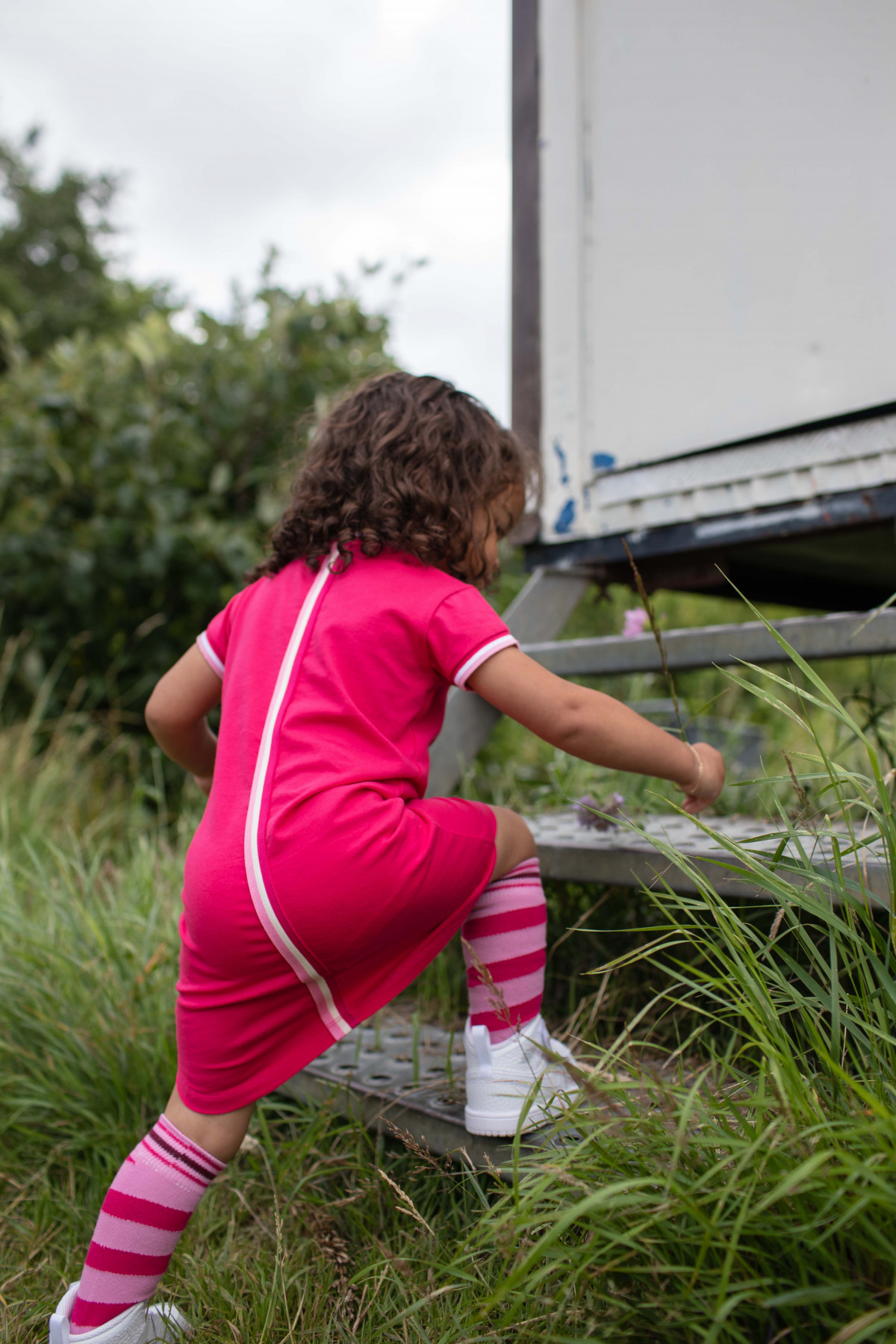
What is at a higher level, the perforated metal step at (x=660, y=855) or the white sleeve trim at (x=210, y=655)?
the white sleeve trim at (x=210, y=655)

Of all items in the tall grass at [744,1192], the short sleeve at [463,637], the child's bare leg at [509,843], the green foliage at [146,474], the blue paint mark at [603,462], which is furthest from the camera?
the green foliage at [146,474]

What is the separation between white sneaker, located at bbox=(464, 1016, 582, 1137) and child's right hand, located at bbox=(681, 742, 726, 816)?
40 centimetres

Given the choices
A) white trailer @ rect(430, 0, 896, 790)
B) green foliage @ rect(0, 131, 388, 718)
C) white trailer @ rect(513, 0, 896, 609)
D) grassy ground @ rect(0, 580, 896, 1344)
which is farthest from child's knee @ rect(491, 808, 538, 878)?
green foliage @ rect(0, 131, 388, 718)

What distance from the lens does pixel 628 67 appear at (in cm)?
247

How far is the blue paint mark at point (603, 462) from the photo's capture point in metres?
2.51

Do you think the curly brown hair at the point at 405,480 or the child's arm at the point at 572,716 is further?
the curly brown hair at the point at 405,480

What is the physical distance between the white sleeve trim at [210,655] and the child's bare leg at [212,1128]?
646mm

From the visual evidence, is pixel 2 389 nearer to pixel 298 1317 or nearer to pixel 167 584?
pixel 167 584

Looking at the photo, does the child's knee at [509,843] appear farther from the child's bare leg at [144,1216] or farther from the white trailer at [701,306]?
the white trailer at [701,306]

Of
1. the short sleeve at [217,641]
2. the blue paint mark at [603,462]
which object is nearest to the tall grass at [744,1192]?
the short sleeve at [217,641]

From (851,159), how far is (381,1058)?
2045 mm

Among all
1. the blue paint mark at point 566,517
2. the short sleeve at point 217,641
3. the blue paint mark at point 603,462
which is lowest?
the short sleeve at point 217,641

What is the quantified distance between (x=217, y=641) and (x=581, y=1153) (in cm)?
93

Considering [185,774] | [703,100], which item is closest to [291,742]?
[703,100]
